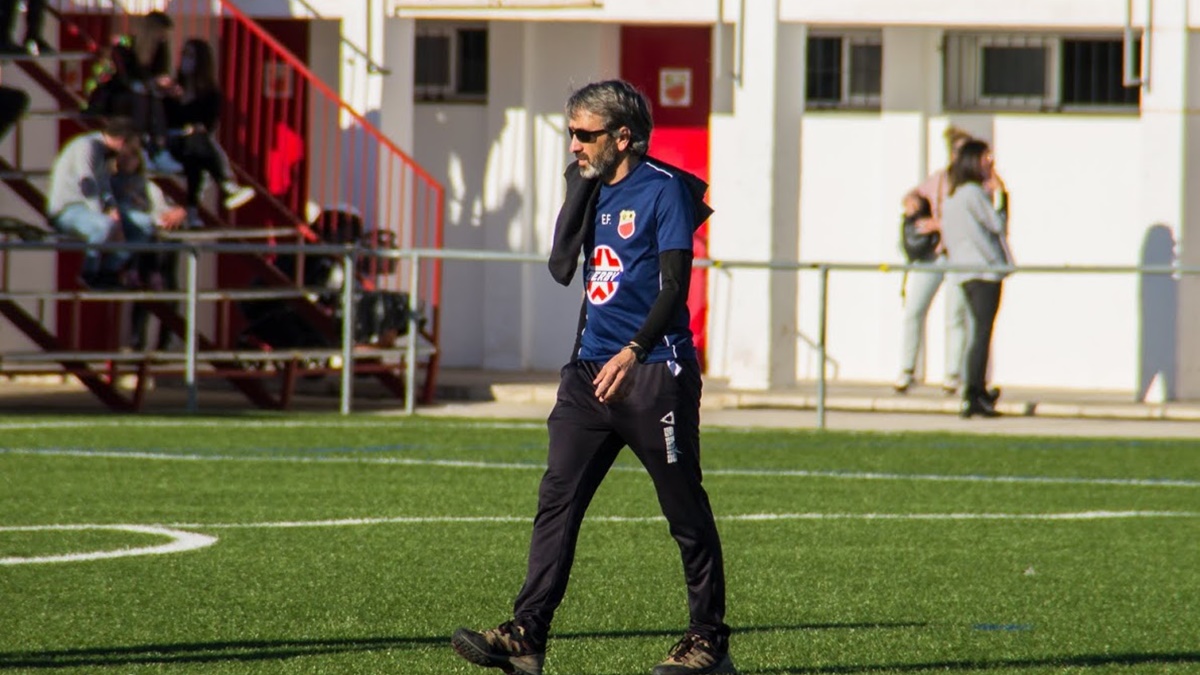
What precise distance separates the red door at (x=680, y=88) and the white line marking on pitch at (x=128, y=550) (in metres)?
10.9

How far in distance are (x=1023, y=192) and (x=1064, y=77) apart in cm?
105

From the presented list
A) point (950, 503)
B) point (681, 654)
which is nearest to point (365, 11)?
point (950, 503)

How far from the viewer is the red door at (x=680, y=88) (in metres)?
21.0

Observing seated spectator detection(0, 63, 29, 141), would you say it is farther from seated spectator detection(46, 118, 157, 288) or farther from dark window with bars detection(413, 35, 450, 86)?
dark window with bars detection(413, 35, 450, 86)

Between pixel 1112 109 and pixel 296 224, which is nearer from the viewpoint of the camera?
pixel 296 224

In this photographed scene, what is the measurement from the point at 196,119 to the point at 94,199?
1.55 meters

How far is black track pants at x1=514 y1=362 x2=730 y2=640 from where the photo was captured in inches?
277

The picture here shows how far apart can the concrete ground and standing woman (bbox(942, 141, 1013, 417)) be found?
0.31 metres

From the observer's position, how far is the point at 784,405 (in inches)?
737

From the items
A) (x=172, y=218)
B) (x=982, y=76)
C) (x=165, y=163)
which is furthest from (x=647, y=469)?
(x=982, y=76)

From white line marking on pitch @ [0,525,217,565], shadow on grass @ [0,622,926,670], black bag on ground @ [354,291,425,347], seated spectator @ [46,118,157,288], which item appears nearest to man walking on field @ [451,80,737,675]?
shadow on grass @ [0,622,926,670]

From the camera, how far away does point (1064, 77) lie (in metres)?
20.3

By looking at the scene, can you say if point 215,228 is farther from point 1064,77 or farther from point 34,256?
point 1064,77

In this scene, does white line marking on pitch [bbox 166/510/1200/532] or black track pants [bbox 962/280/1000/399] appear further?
black track pants [bbox 962/280/1000/399]
